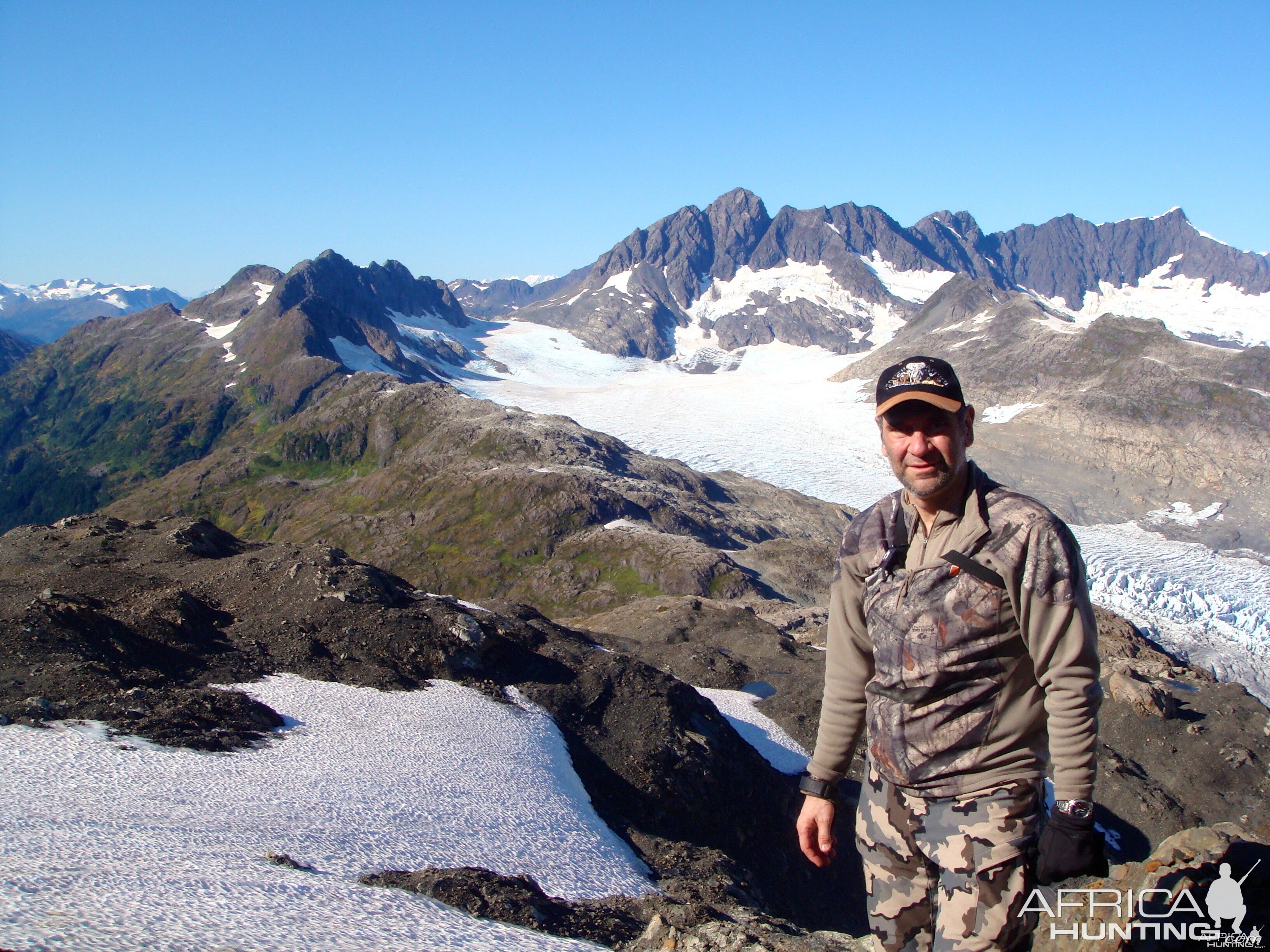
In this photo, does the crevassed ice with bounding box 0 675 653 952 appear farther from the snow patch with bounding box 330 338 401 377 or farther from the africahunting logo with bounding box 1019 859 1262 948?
the snow patch with bounding box 330 338 401 377

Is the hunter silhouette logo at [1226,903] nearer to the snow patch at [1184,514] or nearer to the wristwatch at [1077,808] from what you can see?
the wristwatch at [1077,808]

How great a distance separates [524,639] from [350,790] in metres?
10.4

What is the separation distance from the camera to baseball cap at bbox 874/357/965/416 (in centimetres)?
555

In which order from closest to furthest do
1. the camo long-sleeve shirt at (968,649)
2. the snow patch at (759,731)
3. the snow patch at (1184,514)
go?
1. the camo long-sleeve shirt at (968,649)
2. the snow patch at (759,731)
3. the snow patch at (1184,514)

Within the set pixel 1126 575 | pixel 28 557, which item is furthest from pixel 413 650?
pixel 1126 575

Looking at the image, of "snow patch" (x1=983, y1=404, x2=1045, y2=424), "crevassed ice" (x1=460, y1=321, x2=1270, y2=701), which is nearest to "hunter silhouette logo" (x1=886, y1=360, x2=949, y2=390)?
"crevassed ice" (x1=460, y1=321, x2=1270, y2=701)

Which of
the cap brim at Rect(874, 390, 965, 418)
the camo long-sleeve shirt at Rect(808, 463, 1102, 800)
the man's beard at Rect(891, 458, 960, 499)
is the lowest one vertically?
the camo long-sleeve shirt at Rect(808, 463, 1102, 800)

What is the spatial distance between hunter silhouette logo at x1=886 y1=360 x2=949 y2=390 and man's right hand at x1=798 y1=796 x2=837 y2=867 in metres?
3.21

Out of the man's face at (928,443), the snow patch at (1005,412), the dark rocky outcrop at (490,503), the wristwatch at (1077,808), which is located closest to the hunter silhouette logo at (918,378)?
the man's face at (928,443)

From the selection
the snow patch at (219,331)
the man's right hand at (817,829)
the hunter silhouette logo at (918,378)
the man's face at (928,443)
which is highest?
the snow patch at (219,331)

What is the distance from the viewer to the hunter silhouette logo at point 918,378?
561 centimetres

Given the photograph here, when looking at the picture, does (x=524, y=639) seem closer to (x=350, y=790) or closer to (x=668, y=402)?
(x=350, y=790)

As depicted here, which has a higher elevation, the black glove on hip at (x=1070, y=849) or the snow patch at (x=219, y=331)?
the snow patch at (x=219, y=331)

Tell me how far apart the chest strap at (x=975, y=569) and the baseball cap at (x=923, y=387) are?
99cm
